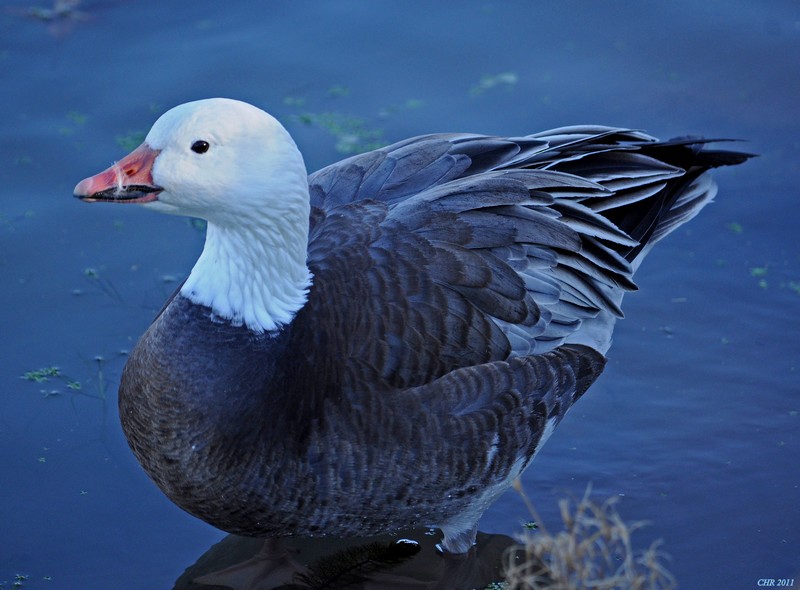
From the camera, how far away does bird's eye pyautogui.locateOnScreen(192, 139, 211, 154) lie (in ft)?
13.1

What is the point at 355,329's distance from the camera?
4473 mm

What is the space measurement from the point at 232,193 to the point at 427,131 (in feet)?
11.3

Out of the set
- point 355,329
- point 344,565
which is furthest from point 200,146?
point 344,565

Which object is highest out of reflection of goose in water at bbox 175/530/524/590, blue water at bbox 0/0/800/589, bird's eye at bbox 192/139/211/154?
bird's eye at bbox 192/139/211/154

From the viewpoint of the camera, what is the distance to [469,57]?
8.01 m

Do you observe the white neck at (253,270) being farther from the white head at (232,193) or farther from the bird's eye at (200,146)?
the bird's eye at (200,146)

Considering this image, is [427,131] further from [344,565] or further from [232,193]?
[232,193]

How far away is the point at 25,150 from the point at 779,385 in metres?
4.86

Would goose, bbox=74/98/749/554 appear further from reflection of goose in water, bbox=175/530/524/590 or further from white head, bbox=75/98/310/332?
reflection of goose in water, bbox=175/530/524/590

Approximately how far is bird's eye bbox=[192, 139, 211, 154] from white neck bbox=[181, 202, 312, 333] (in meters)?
0.34

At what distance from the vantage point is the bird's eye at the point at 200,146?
3.99 meters

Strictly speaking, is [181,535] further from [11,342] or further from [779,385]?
[779,385]

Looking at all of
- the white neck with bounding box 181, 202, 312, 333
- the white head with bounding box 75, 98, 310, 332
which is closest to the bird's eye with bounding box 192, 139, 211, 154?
the white head with bounding box 75, 98, 310, 332

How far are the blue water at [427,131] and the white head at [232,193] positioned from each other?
56.2 inches
